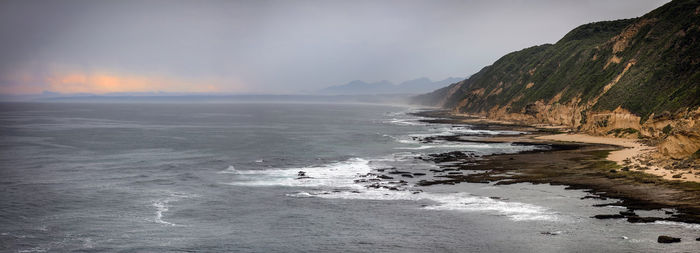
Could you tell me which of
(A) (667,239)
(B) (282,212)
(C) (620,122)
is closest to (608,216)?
(A) (667,239)

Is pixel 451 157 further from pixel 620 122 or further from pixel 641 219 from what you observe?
pixel 641 219

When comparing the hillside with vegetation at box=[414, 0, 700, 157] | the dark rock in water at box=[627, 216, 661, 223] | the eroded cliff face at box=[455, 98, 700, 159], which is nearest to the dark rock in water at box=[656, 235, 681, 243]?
the dark rock in water at box=[627, 216, 661, 223]

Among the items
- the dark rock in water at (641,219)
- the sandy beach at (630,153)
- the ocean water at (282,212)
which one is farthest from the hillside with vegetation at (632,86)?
the ocean water at (282,212)

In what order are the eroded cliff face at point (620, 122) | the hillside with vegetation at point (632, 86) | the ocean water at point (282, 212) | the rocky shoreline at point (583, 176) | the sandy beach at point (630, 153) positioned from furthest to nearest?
the hillside with vegetation at point (632, 86) → the eroded cliff face at point (620, 122) → the sandy beach at point (630, 153) → the rocky shoreline at point (583, 176) → the ocean water at point (282, 212)

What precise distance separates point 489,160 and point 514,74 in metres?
128

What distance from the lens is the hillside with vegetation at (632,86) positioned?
252ft

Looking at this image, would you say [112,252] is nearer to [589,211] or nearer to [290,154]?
[589,211]

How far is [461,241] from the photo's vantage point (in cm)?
3478

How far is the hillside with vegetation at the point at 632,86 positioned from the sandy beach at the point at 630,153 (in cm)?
229

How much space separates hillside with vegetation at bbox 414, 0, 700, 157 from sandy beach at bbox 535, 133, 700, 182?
7.50 ft

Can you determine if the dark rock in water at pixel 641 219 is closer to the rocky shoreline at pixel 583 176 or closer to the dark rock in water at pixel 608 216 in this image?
the rocky shoreline at pixel 583 176

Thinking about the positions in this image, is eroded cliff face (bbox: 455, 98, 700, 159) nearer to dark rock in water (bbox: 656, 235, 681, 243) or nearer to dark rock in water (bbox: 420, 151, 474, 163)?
dark rock in water (bbox: 420, 151, 474, 163)

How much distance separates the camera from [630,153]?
222ft

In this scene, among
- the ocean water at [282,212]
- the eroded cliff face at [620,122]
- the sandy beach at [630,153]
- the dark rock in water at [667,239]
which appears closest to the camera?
the dark rock in water at [667,239]
